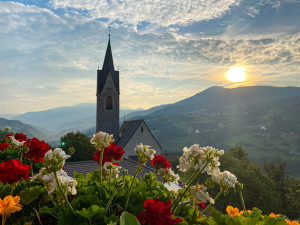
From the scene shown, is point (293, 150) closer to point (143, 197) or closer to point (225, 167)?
point (225, 167)

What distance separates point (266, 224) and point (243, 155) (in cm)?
4940

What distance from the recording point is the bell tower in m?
40.8

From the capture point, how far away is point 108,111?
136 feet

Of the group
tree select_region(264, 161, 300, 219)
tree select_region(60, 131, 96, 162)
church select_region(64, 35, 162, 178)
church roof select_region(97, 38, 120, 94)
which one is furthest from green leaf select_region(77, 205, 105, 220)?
church roof select_region(97, 38, 120, 94)

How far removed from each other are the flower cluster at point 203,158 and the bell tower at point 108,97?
3868 cm

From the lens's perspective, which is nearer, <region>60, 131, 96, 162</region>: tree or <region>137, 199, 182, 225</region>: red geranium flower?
<region>137, 199, 182, 225</region>: red geranium flower

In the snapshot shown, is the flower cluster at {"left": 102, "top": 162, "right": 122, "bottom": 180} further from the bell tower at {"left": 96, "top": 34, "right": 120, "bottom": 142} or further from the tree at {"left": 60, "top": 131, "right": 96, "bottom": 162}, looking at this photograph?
the bell tower at {"left": 96, "top": 34, "right": 120, "bottom": 142}

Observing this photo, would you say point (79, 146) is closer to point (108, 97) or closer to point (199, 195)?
point (108, 97)

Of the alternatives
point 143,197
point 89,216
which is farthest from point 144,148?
point 89,216

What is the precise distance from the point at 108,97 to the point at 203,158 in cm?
3970

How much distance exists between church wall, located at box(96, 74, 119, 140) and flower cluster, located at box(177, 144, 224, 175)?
3868cm

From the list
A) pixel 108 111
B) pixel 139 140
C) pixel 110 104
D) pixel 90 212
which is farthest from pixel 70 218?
pixel 110 104

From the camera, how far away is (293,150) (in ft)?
563

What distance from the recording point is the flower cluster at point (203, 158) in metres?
2.48
